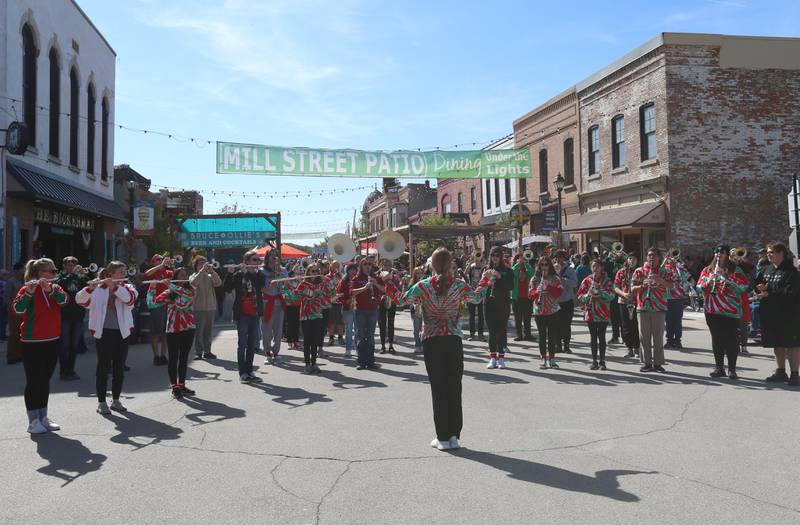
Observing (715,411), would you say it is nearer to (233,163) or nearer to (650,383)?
(650,383)

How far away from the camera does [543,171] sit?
99.1 ft

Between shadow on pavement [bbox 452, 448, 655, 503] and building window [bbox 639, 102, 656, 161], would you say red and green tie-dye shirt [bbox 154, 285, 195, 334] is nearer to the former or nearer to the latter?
shadow on pavement [bbox 452, 448, 655, 503]

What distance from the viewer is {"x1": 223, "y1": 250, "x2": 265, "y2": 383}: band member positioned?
939 centimetres

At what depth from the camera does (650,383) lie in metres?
8.80

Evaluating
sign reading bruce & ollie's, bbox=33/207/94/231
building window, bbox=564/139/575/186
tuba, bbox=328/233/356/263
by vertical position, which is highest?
building window, bbox=564/139/575/186

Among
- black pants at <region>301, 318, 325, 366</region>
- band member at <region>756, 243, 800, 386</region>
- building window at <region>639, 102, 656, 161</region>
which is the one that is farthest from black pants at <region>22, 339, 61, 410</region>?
building window at <region>639, 102, 656, 161</region>

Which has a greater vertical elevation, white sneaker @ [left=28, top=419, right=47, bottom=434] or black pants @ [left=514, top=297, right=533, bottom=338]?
black pants @ [left=514, top=297, right=533, bottom=338]

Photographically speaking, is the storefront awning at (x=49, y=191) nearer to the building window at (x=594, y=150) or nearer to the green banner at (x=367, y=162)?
the green banner at (x=367, y=162)

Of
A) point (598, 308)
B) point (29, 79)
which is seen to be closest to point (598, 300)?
point (598, 308)

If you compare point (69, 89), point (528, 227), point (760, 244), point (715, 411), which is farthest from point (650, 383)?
point (528, 227)

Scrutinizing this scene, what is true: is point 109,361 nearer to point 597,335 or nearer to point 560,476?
point 560,476

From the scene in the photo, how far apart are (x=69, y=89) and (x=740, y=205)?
75.0 feet

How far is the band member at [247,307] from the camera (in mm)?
9391

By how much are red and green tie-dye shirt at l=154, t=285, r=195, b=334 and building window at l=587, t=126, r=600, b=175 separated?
20983 mm
